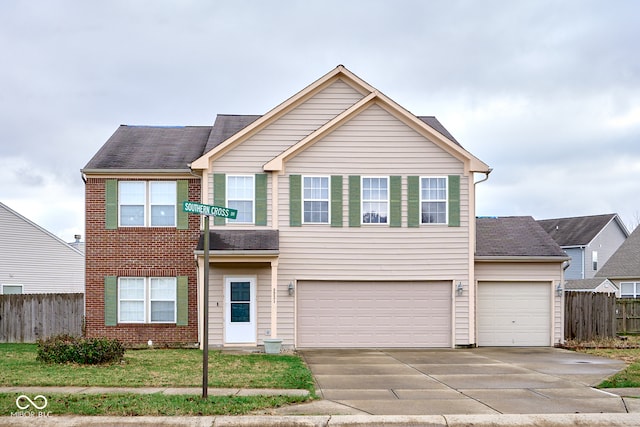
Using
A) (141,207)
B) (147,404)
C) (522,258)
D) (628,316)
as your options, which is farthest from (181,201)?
(628,316)

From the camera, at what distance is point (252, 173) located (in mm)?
20750

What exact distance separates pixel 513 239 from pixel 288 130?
27.6 ft

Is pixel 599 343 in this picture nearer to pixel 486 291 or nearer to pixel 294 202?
pixel 486 291

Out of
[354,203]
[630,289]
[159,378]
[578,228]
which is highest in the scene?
[354,203]

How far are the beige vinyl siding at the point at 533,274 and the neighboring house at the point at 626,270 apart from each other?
1560 cm

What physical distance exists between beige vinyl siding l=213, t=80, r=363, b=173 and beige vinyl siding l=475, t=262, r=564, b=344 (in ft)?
22.3

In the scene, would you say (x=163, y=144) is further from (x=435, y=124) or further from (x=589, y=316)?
(x=589, y=316)

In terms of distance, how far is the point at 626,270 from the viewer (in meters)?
35.5

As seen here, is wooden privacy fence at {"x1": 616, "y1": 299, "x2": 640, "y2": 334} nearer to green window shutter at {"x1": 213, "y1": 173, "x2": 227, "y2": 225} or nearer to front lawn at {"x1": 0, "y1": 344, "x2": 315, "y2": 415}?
front lawn at {"x1": 0, "y1": 344, "x2": 315, "y2": 415}

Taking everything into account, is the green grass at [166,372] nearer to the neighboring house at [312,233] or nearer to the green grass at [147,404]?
the green grass at [147,404]

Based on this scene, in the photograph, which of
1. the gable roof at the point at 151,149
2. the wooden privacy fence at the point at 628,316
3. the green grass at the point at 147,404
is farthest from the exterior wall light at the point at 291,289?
the wooden privacy fence at the point at 628,316

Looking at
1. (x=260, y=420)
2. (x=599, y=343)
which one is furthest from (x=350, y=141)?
(x=260, y=420)

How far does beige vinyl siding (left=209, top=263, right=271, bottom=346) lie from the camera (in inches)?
802

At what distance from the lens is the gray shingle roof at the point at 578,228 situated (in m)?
45.8
